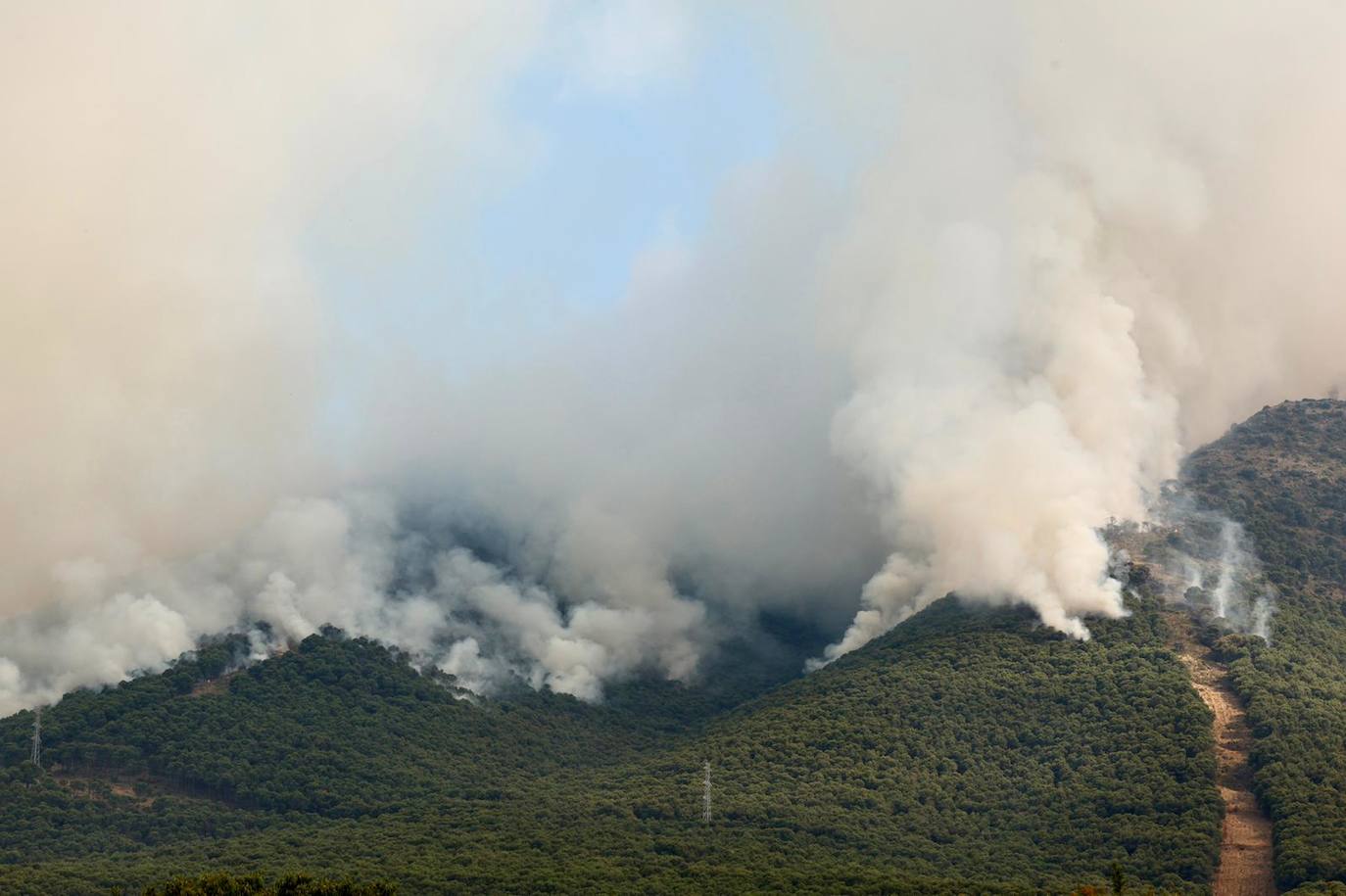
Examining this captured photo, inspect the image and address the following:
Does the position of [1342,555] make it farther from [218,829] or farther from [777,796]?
[218,829]

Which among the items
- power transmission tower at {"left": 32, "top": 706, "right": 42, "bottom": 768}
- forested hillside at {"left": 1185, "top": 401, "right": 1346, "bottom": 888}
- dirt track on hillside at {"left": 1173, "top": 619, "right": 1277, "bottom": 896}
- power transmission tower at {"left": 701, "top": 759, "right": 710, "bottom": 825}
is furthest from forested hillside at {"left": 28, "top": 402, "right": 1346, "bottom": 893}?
dirt track on hillside at {"left": 1173, "top": 619, "right": 1277, "bottom": 896}

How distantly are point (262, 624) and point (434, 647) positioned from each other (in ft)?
65.5

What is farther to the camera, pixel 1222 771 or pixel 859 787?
pixel 859 787

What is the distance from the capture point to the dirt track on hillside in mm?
117875

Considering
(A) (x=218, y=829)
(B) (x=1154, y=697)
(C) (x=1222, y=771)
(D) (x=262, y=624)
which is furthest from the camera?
(D) (x=262, y=624)

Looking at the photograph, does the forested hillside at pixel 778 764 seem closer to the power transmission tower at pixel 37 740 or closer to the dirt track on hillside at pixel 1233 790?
the power transmission tower at pixel 37 740

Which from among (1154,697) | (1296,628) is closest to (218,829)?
(1154,697)

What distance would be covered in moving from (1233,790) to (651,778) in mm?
51584

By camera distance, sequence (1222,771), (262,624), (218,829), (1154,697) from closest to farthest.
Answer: (1222,771)
(1154,697)
(218,829)
(262,624)

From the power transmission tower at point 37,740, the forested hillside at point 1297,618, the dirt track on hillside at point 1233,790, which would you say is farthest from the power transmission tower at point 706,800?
the power transmission tower at point 37,740

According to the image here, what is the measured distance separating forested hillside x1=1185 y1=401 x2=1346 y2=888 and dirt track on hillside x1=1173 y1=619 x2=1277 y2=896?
1.23 metres

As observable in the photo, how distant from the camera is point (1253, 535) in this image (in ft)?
558

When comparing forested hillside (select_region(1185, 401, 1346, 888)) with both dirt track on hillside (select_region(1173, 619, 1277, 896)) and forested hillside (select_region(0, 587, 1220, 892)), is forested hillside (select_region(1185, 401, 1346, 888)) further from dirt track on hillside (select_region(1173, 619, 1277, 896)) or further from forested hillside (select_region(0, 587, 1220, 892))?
forested hillside (select_region(0, 587, 1220, 892))

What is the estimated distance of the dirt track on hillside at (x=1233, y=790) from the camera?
387 ft
